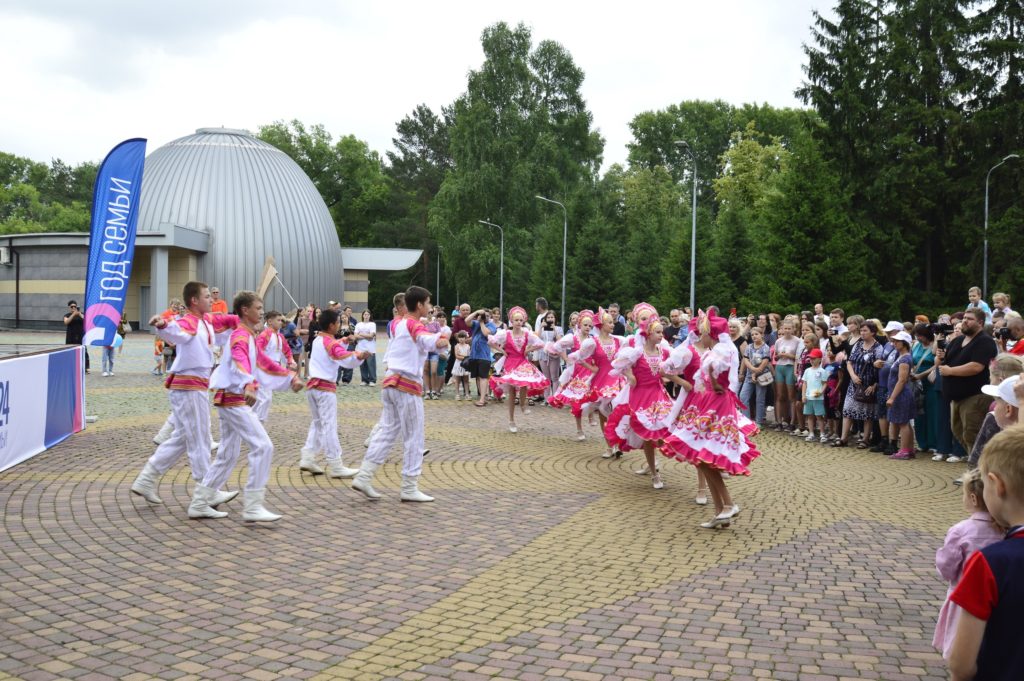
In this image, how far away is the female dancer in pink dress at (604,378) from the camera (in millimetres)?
12336

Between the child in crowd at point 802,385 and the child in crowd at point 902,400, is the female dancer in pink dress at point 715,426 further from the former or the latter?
the child in crowd at point 802,385

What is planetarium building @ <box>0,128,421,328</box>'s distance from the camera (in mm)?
48500

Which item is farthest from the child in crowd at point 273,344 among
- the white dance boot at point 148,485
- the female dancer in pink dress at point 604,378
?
the female dancer in pink dress at point 604,378

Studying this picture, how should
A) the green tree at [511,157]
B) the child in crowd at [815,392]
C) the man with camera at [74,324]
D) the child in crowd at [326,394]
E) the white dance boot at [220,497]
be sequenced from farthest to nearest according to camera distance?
the green tree at [511,157]
the man with camera at [74,324]
the child in crowd at [815,392]
the child in crowd at [326,394]
the white dance boot at [220,497]

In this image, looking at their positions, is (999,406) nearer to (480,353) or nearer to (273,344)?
(273,344)

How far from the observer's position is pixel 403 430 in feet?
29.4

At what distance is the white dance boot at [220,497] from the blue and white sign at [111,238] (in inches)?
215

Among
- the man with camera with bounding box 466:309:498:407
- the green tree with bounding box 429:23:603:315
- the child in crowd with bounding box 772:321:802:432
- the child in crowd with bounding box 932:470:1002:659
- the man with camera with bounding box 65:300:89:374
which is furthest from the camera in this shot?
the green tree with bounding box 429:23:603:315

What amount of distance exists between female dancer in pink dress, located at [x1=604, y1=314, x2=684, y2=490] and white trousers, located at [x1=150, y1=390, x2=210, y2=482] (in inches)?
185

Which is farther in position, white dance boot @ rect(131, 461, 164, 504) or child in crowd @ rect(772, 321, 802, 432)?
child in crowd @ rect(772, 321, 802, 432)

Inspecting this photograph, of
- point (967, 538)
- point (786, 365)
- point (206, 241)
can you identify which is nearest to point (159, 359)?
point (786, 365)

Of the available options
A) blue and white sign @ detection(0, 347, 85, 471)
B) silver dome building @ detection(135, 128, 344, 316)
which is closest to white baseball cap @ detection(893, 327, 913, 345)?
blue and white sign @ detection(0, 347, 85, 471)

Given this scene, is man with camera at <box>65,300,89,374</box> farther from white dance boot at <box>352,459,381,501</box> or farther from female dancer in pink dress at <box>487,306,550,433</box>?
white dance boot at <box>352,459,381,501</box>

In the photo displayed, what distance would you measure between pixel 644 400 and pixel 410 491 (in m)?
3.06
